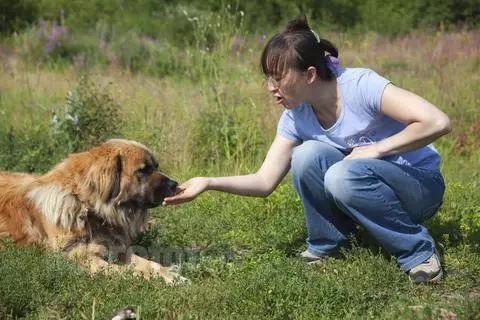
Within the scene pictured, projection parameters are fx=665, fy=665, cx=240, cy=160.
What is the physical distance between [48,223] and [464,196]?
3748 millimetres

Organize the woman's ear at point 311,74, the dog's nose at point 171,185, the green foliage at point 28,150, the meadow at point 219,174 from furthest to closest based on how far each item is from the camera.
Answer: the green foliage at point 28,150 → the dog's nose at point 171,185 → the woman's ear at point 311,74 → the meadow at point 219,174

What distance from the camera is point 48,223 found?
4828 millimetres

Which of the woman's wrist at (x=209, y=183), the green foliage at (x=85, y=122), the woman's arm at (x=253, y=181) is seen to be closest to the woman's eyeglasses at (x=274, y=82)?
the woman's arm at (x=253, y=181)

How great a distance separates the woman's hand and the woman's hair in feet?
1.84

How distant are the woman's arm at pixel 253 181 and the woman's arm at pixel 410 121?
31.1 inches

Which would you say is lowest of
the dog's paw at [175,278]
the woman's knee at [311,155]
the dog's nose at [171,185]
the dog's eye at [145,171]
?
the dog's paw at [175,278]

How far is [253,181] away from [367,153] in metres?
0.87

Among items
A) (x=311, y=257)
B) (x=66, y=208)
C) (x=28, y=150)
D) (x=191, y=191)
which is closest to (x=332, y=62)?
(x=191, y=191)

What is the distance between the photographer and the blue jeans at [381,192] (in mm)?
4371

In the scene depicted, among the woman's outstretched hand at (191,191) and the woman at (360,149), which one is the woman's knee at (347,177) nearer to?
the woman at (360,149)

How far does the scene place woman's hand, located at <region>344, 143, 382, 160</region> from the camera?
14.4ft

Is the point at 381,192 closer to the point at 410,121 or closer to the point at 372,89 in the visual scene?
the point at 410,121

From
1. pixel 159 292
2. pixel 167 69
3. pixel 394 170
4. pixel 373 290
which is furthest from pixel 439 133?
pixel 167 69

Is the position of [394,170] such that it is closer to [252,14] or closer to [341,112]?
[341,112]
